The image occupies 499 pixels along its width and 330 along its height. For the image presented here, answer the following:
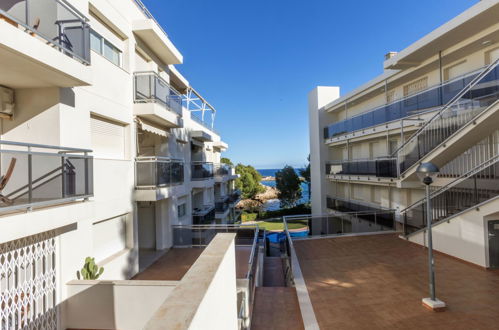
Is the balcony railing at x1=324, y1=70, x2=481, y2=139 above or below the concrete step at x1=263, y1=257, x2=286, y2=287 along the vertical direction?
above

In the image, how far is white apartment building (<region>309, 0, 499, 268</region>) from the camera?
959 centimetres

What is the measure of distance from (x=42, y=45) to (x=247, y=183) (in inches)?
1642

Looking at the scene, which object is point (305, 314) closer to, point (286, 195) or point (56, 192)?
point (56, 192)

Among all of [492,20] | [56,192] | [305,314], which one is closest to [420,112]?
[492,20]

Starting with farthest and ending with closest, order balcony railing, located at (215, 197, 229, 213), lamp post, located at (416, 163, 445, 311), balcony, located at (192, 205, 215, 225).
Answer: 1. balcony railing, located at (215, 197, 229, 213)
2. balcony, located at (192, 205, 215, 225)
3. lamp post, located at (416, 163, 445, 311)

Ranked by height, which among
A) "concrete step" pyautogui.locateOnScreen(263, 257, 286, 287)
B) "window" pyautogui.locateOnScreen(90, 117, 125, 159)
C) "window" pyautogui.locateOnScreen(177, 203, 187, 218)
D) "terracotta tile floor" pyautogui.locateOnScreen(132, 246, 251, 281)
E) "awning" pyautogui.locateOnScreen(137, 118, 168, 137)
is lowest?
"concrete step" pyautogui.locateOnScreen(263, 257, 286, 287)

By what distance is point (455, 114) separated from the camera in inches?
425

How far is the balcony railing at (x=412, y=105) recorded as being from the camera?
11681 millimetres

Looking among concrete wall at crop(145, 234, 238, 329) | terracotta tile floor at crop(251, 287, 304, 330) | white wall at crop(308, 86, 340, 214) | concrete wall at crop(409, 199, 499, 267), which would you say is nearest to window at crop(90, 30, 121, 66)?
concrete wall at crop(145, 234, 238, 329)

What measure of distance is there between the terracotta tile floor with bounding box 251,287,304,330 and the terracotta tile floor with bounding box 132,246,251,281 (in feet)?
3.93

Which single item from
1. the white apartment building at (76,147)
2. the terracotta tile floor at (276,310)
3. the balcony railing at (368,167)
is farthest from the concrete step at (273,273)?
the balcony railing at (368,167)

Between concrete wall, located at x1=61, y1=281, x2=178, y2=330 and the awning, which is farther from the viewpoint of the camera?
the awning

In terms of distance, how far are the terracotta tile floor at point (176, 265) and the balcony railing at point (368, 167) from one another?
905 cm

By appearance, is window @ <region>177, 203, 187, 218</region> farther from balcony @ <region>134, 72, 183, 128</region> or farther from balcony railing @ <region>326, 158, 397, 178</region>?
balcony railing @ <region>326, 158, 397, 178</region>
